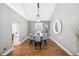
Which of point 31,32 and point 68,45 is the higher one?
point 31,32

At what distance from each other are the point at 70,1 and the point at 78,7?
0.21 metres

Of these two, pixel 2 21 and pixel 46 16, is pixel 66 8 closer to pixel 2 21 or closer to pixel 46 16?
pixel 46 16

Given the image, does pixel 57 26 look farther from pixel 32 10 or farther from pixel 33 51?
pixel 33 51

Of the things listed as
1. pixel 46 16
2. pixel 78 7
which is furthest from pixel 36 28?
pixel 78 7

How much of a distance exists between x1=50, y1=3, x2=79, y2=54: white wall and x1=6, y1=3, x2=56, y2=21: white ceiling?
130mm

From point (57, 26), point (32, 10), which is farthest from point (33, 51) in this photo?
point (32, 10)

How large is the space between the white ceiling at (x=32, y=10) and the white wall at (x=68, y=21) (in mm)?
130

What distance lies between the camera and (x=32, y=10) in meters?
2.79

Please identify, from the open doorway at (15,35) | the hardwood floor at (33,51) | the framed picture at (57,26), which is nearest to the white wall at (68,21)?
the framed picture at (57,26)

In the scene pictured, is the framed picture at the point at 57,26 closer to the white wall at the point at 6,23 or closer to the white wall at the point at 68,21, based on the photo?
the white wall at the point at 68,21

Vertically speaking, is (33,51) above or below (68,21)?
below

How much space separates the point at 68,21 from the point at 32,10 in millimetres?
828

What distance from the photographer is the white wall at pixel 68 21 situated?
271 centimetres

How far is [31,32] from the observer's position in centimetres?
281
